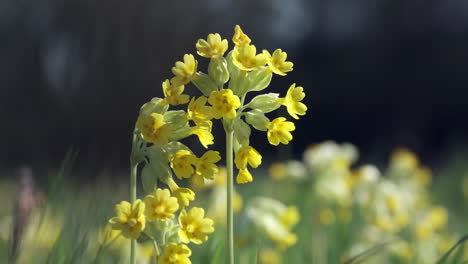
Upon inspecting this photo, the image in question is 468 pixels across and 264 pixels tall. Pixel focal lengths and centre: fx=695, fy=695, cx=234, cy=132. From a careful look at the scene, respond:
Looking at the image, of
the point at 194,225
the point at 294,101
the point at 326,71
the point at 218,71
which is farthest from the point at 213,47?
the point at 326,71

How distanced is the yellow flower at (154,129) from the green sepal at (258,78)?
0.52ft

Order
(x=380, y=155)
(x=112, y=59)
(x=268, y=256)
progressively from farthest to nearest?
(x=380, y=155), (x=112, y=59), (x=268, y=256)

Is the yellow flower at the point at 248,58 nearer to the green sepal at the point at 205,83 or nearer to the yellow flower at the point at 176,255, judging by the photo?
the green sepal at the point at 205,83

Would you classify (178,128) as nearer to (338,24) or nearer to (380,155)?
(380,155)

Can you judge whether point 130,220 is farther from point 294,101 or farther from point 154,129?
point 294,101

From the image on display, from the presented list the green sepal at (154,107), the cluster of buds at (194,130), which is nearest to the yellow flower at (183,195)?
the cluster of buds at (194,130)

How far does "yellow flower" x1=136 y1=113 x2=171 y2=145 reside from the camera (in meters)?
0.87

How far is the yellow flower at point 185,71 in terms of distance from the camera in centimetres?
90

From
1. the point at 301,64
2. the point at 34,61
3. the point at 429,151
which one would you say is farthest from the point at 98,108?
→ the point at 429,151

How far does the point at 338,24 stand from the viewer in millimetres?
6738

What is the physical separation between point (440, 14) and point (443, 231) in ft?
13.1

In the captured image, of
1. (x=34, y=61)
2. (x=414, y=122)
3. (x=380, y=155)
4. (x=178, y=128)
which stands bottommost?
(x=178, y=128)

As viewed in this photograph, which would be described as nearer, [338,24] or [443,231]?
[443,231]

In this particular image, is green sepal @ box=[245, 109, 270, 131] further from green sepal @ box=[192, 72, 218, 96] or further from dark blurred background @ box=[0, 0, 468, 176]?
dark blurred background @ box=[0, 0, 468, 176]
